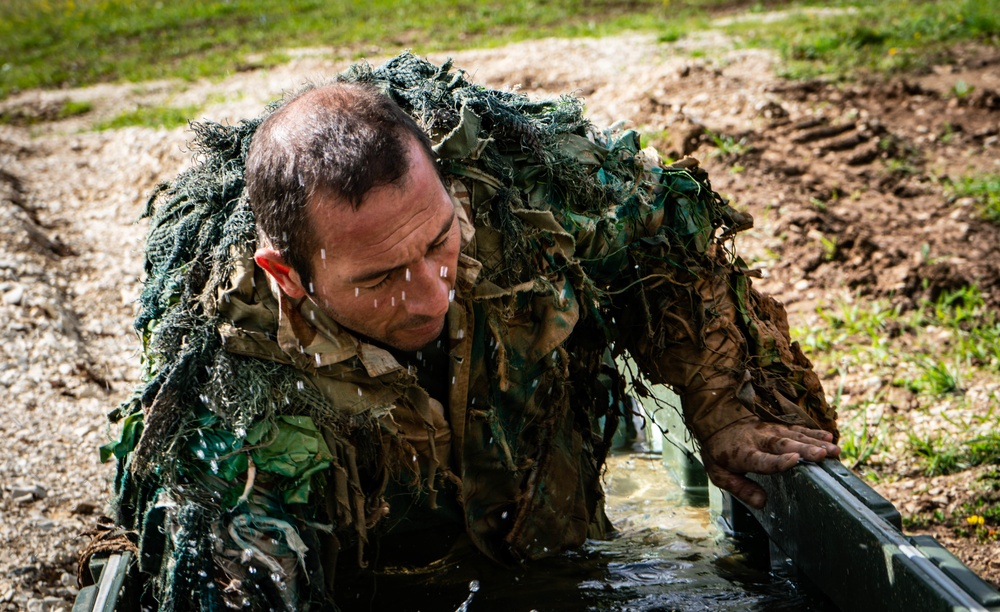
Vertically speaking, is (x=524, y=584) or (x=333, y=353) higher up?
(x=333, y=353)

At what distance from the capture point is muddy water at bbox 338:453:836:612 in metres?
2.60

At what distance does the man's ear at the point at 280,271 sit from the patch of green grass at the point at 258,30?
6.93m

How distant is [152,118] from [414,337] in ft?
23.9

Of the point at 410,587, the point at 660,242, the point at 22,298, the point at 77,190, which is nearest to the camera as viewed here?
the point at 660,242

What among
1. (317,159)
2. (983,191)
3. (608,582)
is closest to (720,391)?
(608,582)

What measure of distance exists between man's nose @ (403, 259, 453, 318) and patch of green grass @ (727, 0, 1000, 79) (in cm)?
514

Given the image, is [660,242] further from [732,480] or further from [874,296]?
[874,296]

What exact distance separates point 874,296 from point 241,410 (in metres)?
3.16

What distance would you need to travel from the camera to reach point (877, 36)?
7371mm

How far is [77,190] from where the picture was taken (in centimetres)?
717

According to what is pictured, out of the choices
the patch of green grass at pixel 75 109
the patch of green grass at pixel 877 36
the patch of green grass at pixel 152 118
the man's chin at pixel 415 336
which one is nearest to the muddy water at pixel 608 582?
the man's chin at pixel 415 336

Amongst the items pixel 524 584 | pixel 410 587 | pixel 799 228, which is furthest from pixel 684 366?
pixel 799 228

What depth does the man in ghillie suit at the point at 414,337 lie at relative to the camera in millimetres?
2041

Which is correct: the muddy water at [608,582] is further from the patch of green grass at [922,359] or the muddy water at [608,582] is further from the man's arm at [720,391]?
the patch of green grass at [922,359]
